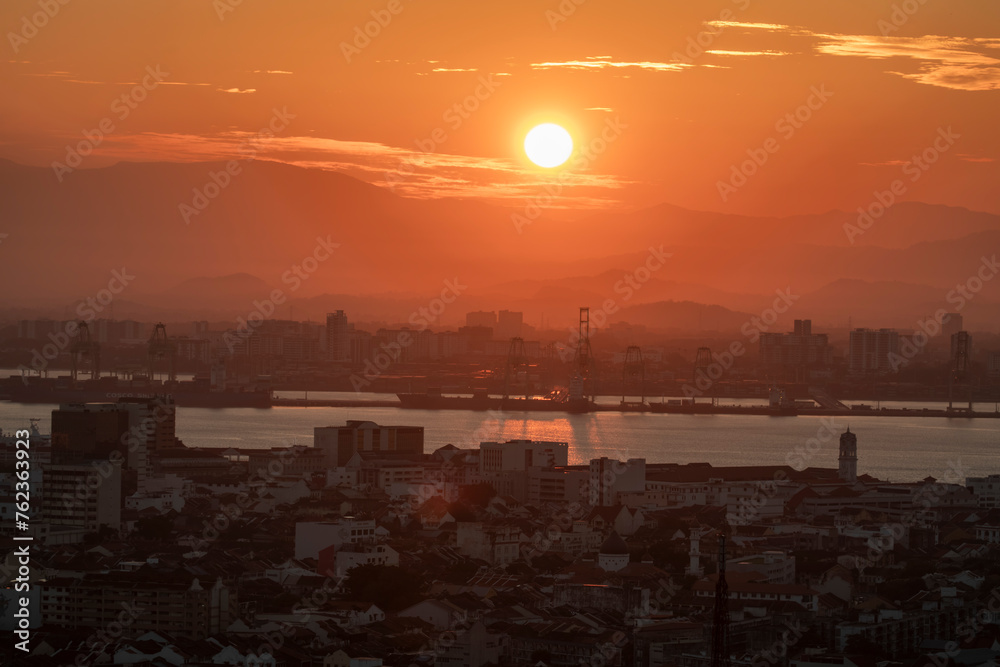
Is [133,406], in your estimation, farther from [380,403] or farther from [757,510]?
[380,403]

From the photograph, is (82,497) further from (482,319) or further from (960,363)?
(482,319)

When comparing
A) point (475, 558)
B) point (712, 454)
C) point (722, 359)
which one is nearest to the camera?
point (475, 558)

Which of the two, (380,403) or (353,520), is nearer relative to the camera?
(353,520)

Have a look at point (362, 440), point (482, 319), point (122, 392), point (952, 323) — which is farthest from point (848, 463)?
point (482, 319)

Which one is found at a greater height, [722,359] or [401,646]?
[722,359]

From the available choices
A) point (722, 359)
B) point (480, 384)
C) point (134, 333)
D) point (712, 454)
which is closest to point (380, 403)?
point (480, 384)

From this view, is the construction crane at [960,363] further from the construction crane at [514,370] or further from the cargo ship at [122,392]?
the cargo ship at [122,392]
